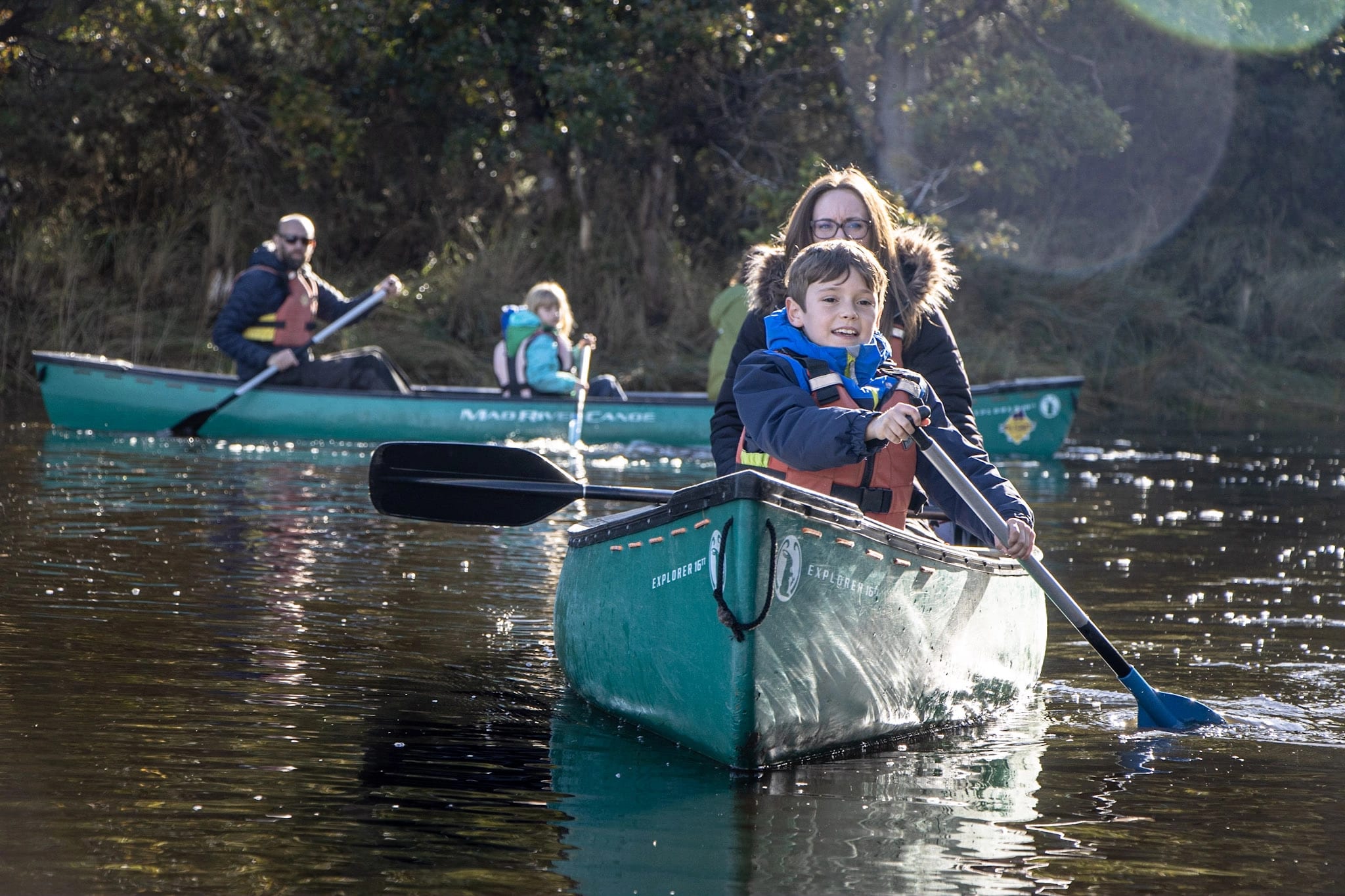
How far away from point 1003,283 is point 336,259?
6.86 m

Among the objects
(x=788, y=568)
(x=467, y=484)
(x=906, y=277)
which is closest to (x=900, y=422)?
(x=788, y=568)

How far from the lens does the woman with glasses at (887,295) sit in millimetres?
4445

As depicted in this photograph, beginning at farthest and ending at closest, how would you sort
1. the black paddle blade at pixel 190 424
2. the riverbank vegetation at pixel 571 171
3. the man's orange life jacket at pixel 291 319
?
the riverbank vegetation at pixel 571 171, the black paddle blade at pixel 190 424, the man's orange life jacket at pixel 291 319

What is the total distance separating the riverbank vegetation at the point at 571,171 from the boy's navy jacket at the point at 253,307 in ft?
12.2

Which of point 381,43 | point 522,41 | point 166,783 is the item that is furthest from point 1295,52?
point 166,783

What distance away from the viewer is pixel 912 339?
453 cm

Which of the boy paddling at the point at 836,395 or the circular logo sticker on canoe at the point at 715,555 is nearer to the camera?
the circular logo sticker on canoe at the point at 715,555

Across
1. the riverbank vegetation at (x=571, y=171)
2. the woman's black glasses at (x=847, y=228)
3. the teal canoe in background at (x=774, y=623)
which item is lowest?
the teal canoe in background at (x=774, y=623)

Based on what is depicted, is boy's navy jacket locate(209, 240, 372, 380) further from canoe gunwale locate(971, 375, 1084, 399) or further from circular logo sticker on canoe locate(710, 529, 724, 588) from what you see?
circular logo sticker on canoe locate(710, 529, 724, 588)

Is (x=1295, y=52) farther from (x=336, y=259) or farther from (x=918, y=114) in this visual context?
(x=336, y=259)

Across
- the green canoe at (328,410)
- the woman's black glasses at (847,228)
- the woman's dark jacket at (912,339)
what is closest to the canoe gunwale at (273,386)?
the green canoe at (328,410)

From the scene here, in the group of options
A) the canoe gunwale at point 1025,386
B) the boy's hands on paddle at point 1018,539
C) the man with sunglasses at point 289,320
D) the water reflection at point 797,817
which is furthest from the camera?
the canoe gunwale at point 1025,386

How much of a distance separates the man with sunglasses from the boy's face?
7.42 m

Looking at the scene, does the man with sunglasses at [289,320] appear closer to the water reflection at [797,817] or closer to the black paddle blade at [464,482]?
the black paddle blade at [464,482]
